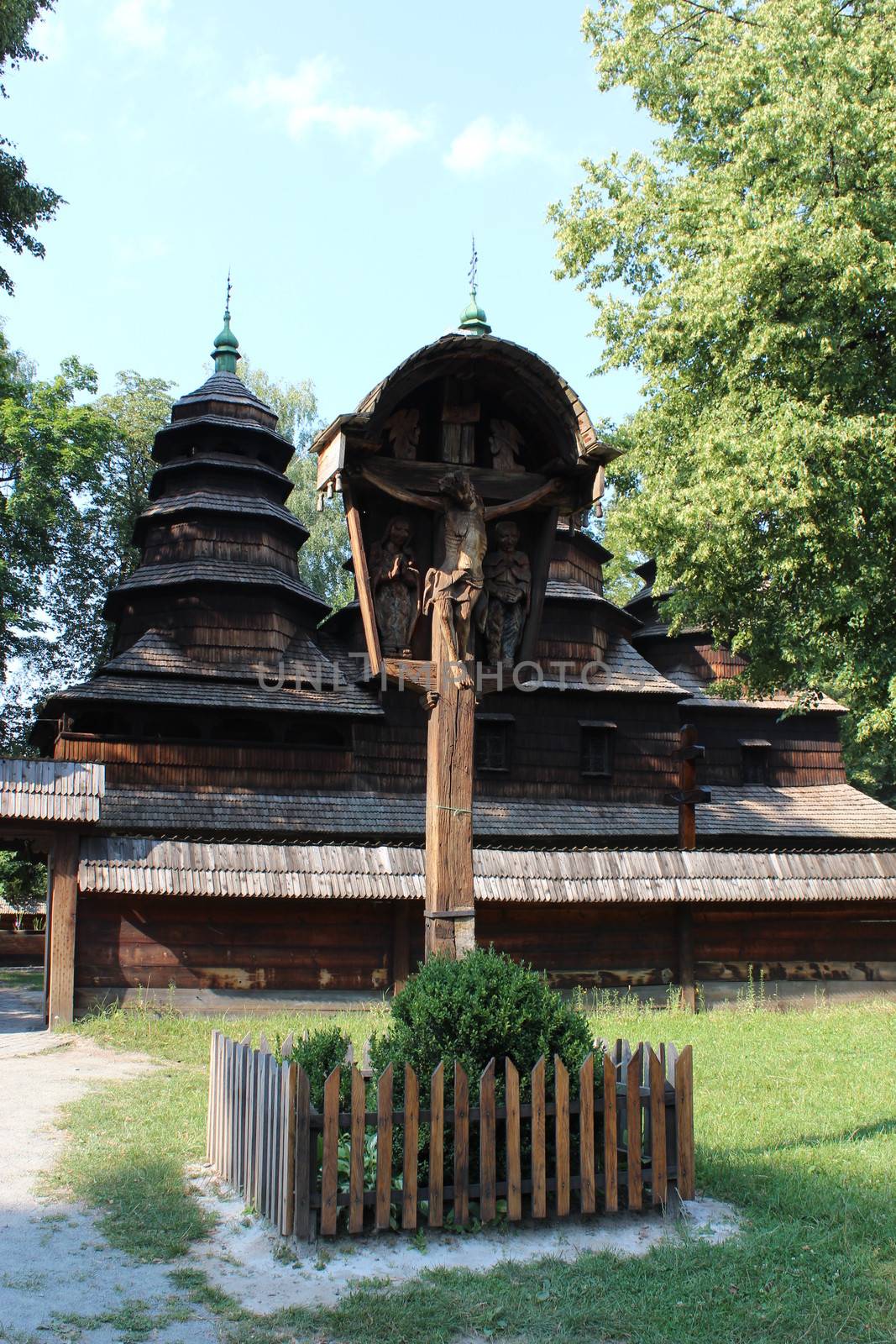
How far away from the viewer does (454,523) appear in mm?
7328

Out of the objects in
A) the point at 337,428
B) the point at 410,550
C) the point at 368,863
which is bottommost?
the point at 368,863

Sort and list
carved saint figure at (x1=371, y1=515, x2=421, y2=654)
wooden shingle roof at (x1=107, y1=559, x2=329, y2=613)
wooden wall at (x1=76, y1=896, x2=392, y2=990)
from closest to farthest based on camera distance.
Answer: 1. carved saint figure at (x1=371, y1=515, x2=421, y2=654)
2. wooden wall at (x1=76, y1=896, x2=392, y2=990)
3. wooden shingle roof at (x1=107, y1=559, x2=329, y2=613)

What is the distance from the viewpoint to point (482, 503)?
294 inches

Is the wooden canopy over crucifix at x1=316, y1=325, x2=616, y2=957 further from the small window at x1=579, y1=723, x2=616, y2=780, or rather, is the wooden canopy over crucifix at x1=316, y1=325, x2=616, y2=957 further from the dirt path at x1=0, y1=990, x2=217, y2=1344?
the small window at x1=579, y1=723, x2=616, y2=780

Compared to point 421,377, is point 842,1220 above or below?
below

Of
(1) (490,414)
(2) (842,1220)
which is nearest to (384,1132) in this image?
(2) (842,1220)

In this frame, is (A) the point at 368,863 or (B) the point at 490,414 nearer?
(B) the point at 490,414

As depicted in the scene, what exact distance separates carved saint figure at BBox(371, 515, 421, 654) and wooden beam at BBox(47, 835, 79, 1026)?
832 cm

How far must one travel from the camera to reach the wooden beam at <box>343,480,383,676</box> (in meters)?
7.10

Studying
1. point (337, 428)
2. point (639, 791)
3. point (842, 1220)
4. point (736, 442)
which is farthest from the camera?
point (639, 791)

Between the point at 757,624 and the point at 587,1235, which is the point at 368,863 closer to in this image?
the point at 757,624

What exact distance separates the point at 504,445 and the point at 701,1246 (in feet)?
16.5

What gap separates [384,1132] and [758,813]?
1591 centimetres

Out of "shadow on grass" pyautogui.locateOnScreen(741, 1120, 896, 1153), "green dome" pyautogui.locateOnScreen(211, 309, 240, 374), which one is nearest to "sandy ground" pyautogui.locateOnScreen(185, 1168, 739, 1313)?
"shadow on grass" pyautogui.locateOnScreen(741, 1120, 896, 1153)
